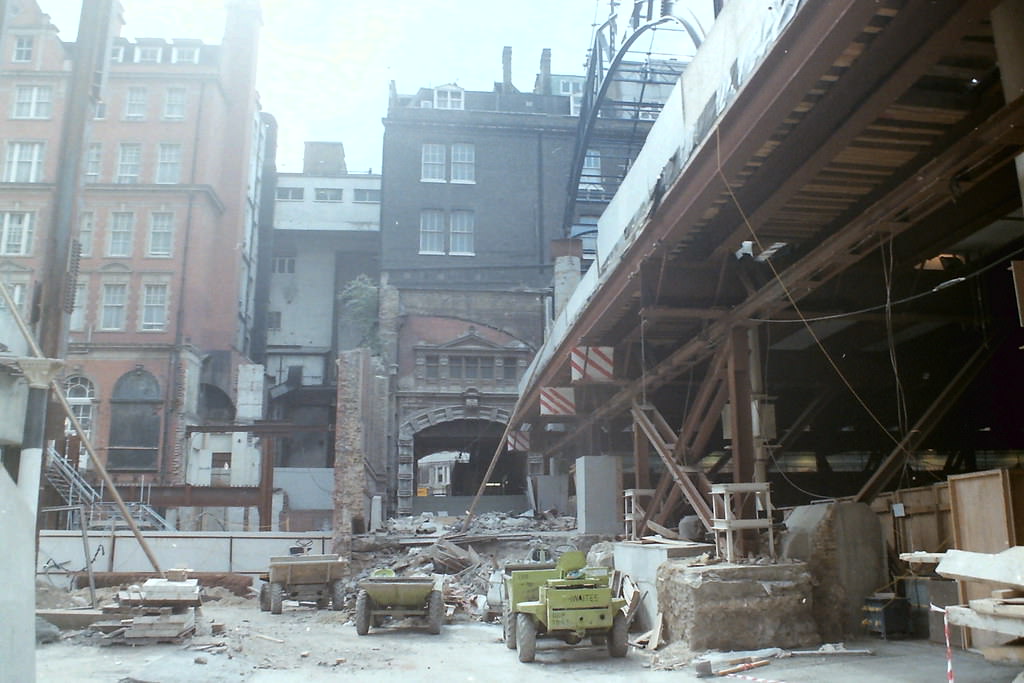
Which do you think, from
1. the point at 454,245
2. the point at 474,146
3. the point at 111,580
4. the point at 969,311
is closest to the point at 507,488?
the point at 454,245

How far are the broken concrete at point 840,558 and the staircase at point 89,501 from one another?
22.2 metres

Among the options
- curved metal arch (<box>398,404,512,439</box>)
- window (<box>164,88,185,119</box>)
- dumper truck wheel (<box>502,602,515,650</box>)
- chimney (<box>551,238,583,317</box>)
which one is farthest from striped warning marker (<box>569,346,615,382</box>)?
window (<box>164,88,185,119</box>)

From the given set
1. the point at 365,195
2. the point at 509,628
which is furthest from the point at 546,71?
the point at 509,628

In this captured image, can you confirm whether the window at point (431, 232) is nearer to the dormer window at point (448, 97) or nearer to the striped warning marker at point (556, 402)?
the dormer window at point (448, 97)

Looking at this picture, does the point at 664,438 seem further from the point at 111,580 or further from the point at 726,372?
the point at 111,580

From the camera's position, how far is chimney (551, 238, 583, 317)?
31.0 m

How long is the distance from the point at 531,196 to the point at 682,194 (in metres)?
34.8

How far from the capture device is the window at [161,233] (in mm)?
45344

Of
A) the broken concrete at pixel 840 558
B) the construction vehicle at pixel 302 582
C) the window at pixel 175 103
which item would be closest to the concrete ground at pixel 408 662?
the broken concrete at pixel 840 558

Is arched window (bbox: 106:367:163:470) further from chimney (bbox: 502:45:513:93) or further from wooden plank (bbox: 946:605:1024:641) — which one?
wooden plank (bbox: 946:605:1024:641)

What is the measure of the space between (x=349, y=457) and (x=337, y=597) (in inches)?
235

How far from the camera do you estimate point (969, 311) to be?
50.8ft

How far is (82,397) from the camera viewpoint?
42.5 meters

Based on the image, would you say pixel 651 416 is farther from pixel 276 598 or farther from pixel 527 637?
pixel 276 598
